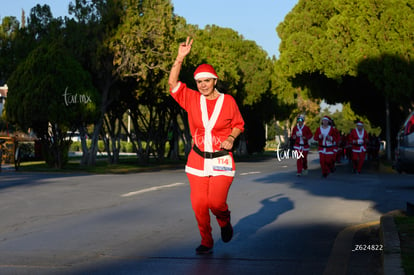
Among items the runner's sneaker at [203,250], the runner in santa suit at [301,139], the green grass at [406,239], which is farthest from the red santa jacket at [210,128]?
the runner in santa suit at [301,139]

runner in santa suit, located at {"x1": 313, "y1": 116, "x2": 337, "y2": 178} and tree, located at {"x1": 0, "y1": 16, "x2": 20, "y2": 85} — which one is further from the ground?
tree, located at {"x1": 0, "y1": 16, "x2": 20, "y2": 85}

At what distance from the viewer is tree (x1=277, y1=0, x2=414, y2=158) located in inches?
1271

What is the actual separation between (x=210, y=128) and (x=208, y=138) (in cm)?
11

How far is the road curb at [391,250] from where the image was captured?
663cm

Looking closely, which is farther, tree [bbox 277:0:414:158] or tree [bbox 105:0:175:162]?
tree [bbox 277:0:414:158]

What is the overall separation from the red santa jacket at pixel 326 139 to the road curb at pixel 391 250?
14.4 metres

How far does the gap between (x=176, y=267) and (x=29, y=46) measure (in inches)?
1072

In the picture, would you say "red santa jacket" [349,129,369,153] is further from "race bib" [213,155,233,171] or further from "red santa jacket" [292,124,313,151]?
"race bib" [213,155,233,171]

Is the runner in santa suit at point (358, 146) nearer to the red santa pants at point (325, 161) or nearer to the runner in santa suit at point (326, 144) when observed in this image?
the runner in santa suit at point (326, 144)

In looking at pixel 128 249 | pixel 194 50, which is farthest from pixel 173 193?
pixel 194 50

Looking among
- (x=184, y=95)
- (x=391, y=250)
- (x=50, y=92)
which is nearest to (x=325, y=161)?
(x=50, y=92)

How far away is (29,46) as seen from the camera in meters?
33.2

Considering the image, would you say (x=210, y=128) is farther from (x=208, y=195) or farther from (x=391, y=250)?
(x=391, y=250)

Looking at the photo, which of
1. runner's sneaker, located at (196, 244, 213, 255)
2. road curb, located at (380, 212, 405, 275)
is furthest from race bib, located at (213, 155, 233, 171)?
road curb, located at (380, 212, 405, 275)
